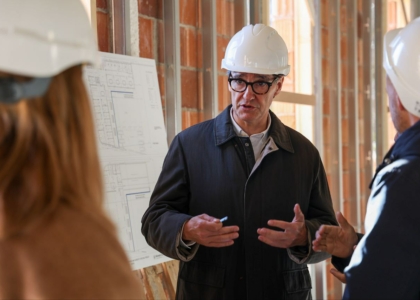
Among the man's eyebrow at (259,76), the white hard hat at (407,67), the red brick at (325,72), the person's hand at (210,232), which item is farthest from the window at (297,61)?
the white hard hat at (407,67)

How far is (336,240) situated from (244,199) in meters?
0.46

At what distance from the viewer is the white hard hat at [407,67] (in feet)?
5.22

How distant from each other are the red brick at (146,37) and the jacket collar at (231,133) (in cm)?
49

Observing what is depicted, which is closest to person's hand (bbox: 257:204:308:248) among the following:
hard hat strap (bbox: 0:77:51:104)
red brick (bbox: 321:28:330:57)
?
hard hat strap (bbox: 0:77:51:104)

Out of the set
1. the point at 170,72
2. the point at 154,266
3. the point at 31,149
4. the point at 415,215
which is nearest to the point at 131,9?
the point at 170,72

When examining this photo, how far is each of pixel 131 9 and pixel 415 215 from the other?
5.12 feet

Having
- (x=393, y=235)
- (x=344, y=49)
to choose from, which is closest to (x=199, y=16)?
(x=393, y=235)

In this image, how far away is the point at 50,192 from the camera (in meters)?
0.90

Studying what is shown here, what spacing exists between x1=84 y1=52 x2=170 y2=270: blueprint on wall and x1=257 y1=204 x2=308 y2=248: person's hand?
0.59 m

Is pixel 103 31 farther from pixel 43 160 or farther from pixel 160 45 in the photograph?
pixel 43 160

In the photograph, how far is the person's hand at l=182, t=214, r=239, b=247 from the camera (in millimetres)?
2039

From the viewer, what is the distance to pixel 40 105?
3.02ft

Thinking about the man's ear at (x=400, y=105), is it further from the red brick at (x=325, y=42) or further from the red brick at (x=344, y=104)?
the red brick at (x=344, y=104)

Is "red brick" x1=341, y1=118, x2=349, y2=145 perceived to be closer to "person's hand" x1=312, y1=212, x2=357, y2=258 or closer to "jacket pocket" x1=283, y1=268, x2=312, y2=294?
"jacket pocket" x1=283, y1=268, x2=312, y2=294
